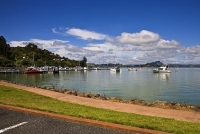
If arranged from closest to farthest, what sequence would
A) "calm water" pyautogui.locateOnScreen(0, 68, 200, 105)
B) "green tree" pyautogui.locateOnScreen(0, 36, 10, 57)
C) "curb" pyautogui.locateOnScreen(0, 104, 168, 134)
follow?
"curb" pyautogui.locateOnScreen(0, 104, 168, 134) → "calm water" pyautogui.locateOnScreen(0, 68, 200, 105) → "green tree" pyautogui.locateOnScreen(0, 36, 10, 57)

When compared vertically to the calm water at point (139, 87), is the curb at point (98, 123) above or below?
above

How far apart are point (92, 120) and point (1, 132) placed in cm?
340

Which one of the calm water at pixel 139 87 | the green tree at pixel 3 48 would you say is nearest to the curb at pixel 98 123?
the calm water at pixel 139 87

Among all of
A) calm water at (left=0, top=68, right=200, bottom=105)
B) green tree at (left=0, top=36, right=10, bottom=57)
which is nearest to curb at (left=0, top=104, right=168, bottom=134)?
calm water at (left=0, top=68, right=200, bottom=105)

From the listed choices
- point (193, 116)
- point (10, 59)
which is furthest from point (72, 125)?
point (10, 59)

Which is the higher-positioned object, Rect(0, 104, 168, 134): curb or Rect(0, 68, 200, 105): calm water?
Rect(0, 104, 168, 134): curb

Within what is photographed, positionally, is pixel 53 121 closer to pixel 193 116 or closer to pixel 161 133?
pixel 161 133

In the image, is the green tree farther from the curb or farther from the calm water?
the curb

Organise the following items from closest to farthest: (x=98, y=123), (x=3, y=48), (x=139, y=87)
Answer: (x=98, y=123) → (x=139, y=87) → (x=3, y=48)

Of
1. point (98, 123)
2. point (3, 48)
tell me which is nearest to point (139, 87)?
point (98, 123)

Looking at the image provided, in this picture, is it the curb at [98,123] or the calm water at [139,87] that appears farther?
the calm water at [139,87]

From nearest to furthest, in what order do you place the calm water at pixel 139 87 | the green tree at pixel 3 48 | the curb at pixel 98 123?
the curb at pixel 98 123
the calm water at pixel 139 87
the green tree at pixel 3 48

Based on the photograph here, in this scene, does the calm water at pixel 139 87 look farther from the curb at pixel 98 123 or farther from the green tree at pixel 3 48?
the green tree at pixel 3 48

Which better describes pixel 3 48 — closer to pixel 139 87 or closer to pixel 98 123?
pixel 139 87
